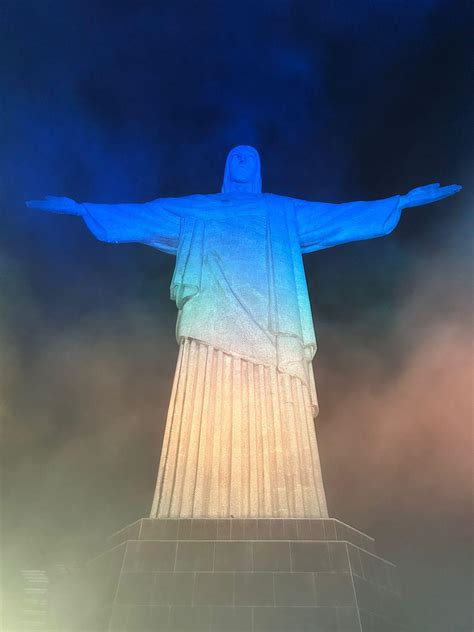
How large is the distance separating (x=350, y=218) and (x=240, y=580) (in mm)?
5657

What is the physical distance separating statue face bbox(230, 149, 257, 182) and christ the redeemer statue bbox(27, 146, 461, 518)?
0.06ft

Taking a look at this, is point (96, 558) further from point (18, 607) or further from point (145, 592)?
point (18, 607)

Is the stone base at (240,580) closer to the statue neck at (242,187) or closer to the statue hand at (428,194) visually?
the statue hand at (428,194)

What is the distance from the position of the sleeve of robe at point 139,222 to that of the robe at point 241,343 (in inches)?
0.6

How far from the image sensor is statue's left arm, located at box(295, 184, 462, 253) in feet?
25.5

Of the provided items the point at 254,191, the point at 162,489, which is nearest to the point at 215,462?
the point at 162,489

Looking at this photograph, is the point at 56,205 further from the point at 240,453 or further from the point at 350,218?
the point at 240,453

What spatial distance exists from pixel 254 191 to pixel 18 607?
9.39 meters

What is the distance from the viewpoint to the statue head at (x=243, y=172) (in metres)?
8.64

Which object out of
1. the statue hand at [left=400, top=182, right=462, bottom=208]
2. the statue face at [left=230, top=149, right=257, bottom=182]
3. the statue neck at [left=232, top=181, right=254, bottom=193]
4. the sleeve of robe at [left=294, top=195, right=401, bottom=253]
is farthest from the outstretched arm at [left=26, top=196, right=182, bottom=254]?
the statue hand at [left=400, top=182, right=462, bottom=208]

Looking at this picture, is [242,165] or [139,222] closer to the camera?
[139,222]

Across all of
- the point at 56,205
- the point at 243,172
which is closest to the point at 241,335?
the point at 56,205

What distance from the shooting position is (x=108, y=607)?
3.98 metres

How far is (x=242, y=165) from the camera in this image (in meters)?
8.82
